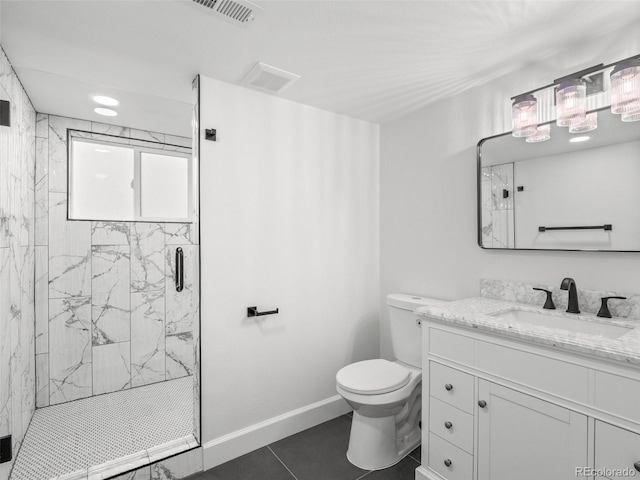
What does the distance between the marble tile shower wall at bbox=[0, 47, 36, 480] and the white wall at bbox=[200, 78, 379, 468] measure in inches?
36.9

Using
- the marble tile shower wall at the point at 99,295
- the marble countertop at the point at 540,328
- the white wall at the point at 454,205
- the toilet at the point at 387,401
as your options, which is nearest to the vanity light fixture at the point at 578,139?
the white wall at the point at 454,205

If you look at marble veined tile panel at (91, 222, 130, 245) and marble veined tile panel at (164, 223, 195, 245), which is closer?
marble veined tile panel at (91, 222, 130, 245)

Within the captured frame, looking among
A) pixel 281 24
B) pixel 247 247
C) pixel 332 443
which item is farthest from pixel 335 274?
pixel 281 24

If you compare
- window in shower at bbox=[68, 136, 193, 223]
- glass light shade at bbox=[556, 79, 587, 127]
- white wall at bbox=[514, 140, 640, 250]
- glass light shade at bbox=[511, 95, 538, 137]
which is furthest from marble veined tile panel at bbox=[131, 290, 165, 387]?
glass light shade at bbox=[556, 79, 587, 127]

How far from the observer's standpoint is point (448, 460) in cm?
167

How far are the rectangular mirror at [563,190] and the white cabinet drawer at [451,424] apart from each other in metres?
0.96

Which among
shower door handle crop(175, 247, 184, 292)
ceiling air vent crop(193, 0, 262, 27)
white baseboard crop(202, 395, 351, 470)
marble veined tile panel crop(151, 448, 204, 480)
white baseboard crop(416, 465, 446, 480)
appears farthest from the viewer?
shower door handle crop(175, 247, 184, 292)

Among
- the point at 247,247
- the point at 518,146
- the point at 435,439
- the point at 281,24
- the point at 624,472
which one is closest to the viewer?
the point at 624,472

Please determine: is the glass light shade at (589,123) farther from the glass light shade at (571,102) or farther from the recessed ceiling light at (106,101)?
the recessed ceiling light at (106,101)

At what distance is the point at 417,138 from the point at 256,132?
1179 mm

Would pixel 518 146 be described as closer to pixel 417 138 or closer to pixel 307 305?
pixel 417 138

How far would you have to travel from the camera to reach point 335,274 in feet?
8.48

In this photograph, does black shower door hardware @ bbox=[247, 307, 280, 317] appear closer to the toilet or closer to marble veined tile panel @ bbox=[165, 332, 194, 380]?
the toilet

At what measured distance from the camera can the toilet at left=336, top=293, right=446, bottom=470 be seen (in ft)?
6.20
